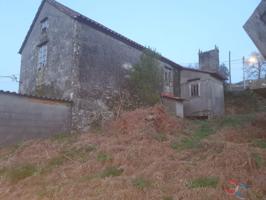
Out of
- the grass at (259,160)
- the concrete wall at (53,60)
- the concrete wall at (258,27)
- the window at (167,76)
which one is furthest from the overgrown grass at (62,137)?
the window at (167,76)

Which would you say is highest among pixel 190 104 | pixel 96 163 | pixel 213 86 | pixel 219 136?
pixel 213 86

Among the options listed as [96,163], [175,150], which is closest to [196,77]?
[175,150]

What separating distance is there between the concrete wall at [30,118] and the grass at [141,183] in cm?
727

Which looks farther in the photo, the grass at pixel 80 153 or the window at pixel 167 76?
the window at pixel 167 76

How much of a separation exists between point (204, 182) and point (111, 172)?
2.40 metres

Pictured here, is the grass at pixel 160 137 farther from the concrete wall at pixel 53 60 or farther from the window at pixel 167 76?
the window at pixel 167 76

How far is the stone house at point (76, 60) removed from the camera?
45.8 ft

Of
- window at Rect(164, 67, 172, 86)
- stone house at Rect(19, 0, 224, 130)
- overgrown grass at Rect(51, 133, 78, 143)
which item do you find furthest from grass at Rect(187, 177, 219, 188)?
window at Rect(164, 67, 172, 86)

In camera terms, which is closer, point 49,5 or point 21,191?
point 21,191

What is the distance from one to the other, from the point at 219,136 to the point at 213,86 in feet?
35.7

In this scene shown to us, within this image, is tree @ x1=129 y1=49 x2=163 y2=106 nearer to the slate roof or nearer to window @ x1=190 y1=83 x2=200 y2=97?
the slate roof

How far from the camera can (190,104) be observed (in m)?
20.5

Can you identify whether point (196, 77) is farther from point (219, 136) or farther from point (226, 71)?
point (226, 71)

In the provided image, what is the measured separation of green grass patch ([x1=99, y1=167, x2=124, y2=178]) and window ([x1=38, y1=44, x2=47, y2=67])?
10479 millimetres
